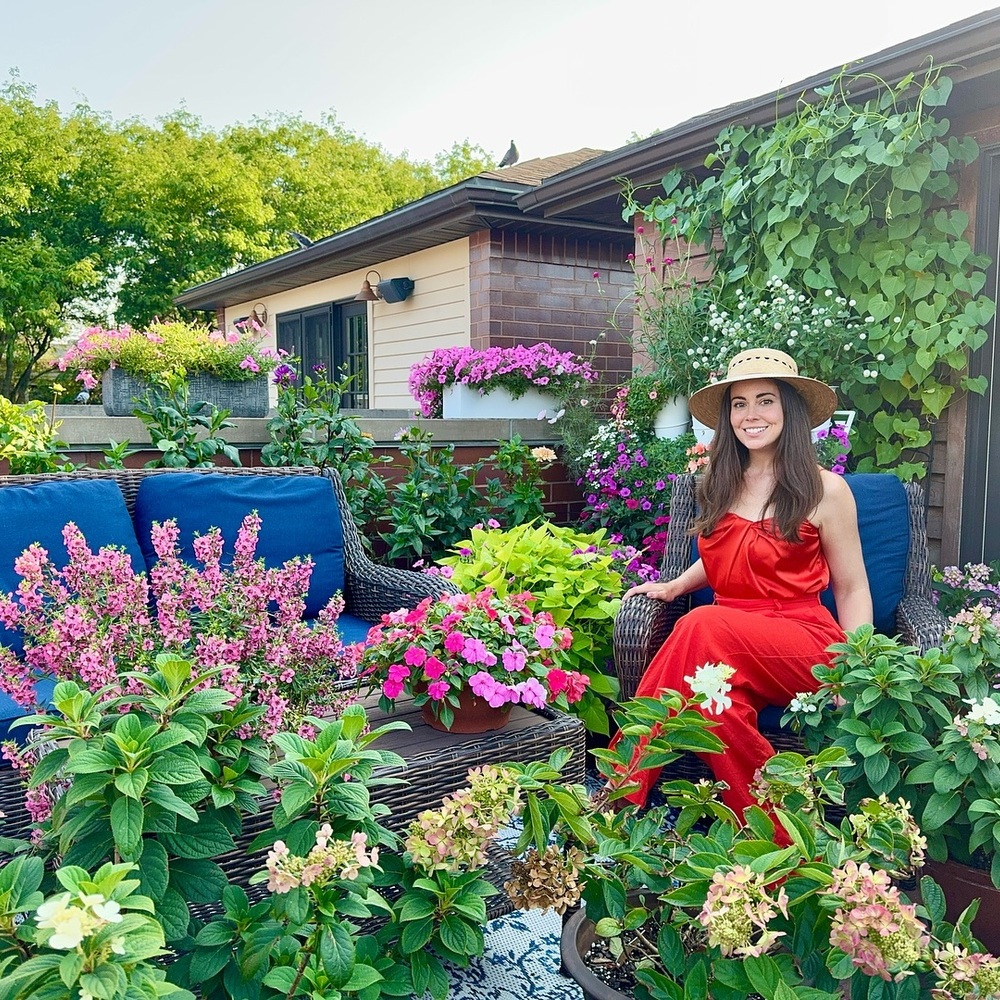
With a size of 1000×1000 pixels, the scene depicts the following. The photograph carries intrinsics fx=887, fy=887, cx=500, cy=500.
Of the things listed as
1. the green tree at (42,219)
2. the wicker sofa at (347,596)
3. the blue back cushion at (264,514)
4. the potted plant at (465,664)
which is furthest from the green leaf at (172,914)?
the green tree at (42,219)

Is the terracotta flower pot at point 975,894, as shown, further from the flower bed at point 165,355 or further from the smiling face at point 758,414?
the flower bed at point 165,355

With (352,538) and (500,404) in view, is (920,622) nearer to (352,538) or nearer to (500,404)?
(352,538)

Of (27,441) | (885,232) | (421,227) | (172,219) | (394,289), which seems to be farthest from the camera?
(172,219)

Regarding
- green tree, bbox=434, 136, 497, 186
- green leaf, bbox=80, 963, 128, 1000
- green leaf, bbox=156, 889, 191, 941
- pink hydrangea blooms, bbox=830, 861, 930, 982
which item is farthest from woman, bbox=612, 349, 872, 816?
green tree, bbox=434, 136, 497, 186

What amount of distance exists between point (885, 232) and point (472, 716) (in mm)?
2838

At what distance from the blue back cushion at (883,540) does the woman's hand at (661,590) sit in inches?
9.1

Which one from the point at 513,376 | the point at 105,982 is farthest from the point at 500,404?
the point at 105,982

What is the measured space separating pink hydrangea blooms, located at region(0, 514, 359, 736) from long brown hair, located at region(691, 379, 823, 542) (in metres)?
1.35

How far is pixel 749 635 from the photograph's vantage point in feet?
7.70

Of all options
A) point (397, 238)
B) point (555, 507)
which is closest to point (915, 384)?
point (555, 507)

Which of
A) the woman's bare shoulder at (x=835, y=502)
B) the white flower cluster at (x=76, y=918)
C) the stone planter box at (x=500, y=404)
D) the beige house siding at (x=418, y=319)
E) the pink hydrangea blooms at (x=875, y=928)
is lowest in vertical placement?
the pink hydrangea blooms at (x=875, y=928)

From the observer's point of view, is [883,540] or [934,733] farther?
[883,540]

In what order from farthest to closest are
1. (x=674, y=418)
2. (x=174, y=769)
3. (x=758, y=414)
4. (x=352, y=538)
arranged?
(x=674, y=418)
(x=352, y=538)
(x=758, y=414)
(x=174, y=769)

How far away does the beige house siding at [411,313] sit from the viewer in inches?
272
